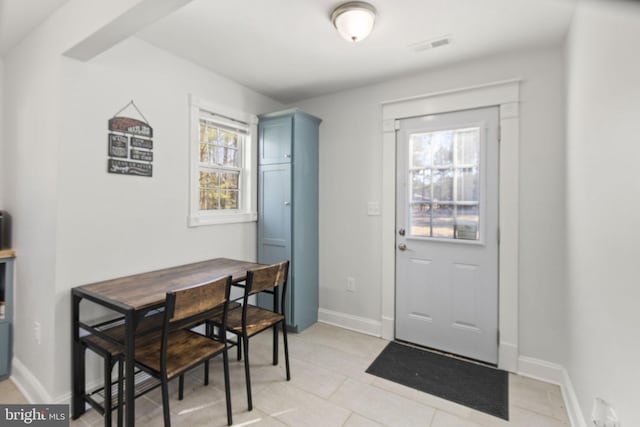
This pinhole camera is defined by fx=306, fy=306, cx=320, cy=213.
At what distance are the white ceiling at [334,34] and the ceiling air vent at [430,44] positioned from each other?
0.04 m

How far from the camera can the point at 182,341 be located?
1.88m

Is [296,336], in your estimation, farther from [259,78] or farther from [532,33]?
[532,33]

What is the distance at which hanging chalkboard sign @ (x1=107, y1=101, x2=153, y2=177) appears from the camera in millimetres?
2107

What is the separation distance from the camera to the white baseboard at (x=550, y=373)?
79.0 inches

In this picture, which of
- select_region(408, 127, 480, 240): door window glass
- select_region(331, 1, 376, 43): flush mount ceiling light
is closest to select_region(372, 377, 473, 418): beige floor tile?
select_region(408, 127, 480, 240): door window glass

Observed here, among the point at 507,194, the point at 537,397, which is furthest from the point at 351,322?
the point at 507,194

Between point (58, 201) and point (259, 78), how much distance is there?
193 centimetres

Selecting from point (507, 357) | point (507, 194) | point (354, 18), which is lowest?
point (507, 357)

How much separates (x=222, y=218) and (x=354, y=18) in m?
1.97

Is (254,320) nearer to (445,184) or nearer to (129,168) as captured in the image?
(129,168)

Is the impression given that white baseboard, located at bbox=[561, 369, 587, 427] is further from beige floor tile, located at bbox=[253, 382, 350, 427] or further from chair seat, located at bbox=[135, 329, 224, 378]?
chair seat, located at bbox=[135, 329, 224, 378]

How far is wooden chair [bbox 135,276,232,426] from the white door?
1.78m

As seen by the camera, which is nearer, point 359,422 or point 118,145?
point 359,422

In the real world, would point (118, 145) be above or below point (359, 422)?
above
